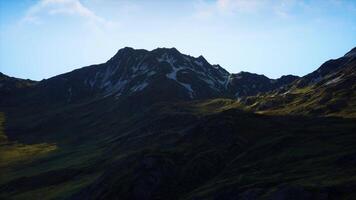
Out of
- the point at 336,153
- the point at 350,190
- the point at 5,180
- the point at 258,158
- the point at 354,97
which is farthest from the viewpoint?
the point at 354,97

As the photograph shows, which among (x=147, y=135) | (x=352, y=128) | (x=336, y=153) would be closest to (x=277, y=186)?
(x=336, y=153)

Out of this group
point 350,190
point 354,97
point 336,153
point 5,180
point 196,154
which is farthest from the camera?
point 354,97

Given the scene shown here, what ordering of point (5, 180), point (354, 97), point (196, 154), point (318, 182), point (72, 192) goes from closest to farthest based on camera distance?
point (318, 182) → point (196, 154) → point (72, 192) → point (5, 180) → point (354, 97)

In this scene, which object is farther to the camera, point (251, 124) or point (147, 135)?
point (147, 135)

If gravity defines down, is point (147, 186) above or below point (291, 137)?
below

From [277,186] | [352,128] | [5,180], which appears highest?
[352,128]

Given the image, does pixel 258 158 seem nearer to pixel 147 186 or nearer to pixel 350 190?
pixel 147 186

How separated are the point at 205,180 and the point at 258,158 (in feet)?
49.5

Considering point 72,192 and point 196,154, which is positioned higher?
point 196,154

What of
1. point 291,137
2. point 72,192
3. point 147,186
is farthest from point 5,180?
point 291,137

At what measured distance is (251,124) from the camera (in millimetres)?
138250

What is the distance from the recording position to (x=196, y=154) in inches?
4769

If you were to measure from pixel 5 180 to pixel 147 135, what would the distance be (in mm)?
55358

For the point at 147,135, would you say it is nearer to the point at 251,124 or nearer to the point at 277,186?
the point at 251,124
